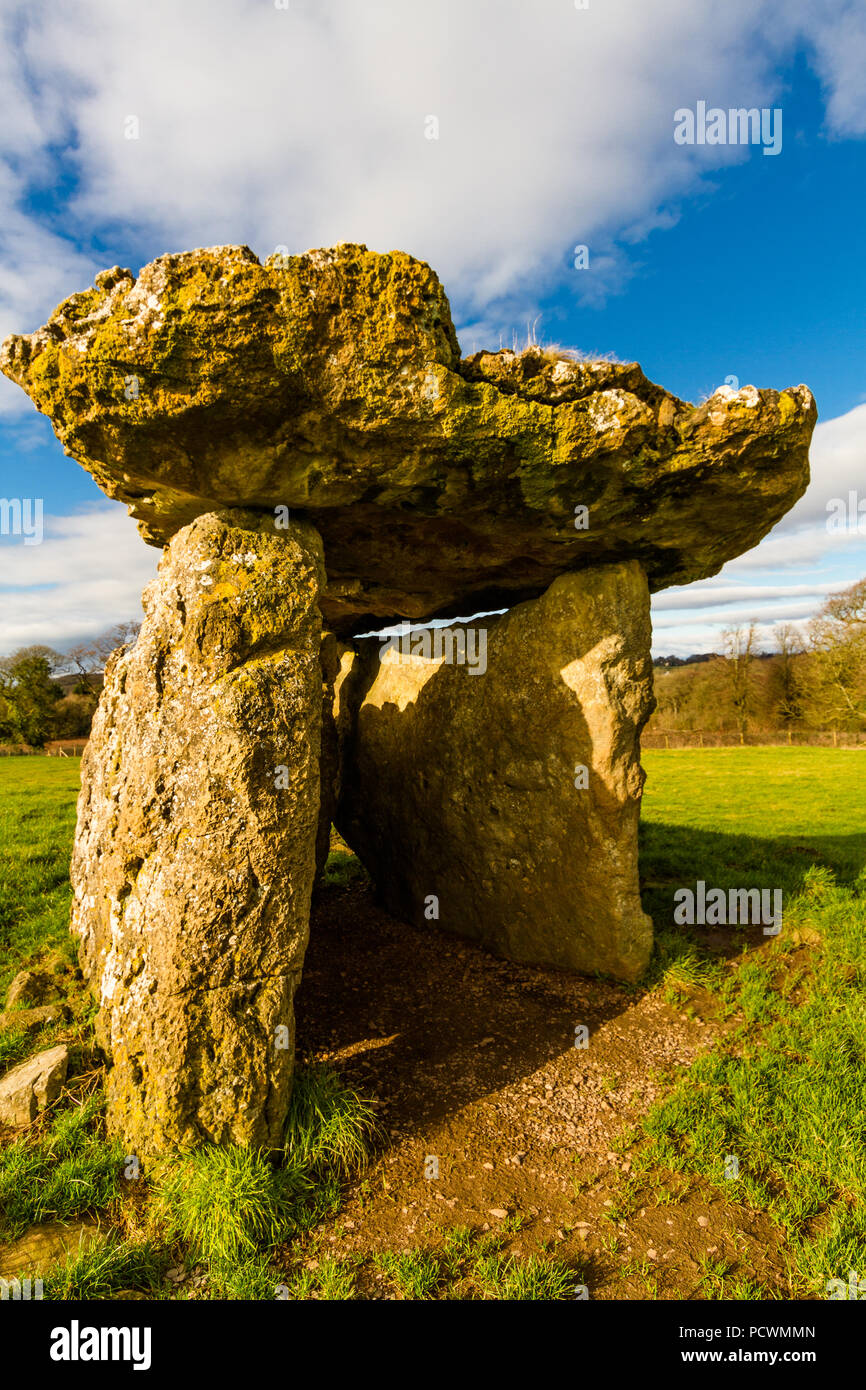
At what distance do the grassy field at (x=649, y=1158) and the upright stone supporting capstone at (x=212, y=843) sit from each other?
34 centimetres

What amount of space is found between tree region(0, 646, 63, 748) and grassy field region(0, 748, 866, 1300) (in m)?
30.0

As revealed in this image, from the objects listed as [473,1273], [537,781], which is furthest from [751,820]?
[473,1273]

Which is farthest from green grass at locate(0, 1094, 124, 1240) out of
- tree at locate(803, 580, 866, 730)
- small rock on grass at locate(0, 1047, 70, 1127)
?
tree at locate(803, 580, 866, 730)

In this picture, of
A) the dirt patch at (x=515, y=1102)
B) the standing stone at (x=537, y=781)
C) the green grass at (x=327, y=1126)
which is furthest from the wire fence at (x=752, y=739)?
the green grass at (x=327, y=1126)

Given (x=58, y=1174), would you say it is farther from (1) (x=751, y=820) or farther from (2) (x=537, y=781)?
(1) (x=751, y=820)

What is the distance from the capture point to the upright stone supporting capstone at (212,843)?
486 centimetres

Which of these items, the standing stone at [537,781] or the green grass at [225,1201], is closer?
the green grass at [225,1201]

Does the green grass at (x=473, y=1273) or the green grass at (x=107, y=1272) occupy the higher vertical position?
the green grass at (x=107, y=1272)

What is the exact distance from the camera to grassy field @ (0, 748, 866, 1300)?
4.07 m

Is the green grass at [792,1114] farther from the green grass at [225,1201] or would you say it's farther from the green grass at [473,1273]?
the green grass at [225,1201]

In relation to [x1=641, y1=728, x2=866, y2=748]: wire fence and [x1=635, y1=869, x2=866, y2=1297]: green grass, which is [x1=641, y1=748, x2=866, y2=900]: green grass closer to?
[x1=635, y1=869, x2=866, y2=1297]: green grass

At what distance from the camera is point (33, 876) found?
900 cm
